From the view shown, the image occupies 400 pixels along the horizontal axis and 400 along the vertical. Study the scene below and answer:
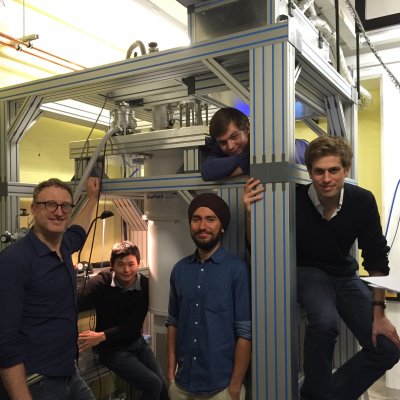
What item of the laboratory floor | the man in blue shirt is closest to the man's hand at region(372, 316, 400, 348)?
the man in blue shirt

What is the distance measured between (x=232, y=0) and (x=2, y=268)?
56.2 inches

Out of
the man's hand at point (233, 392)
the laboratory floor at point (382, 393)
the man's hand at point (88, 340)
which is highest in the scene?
the man's hand at point (233, 392)

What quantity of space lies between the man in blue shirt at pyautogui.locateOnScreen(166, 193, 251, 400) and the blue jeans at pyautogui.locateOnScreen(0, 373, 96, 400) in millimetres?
427

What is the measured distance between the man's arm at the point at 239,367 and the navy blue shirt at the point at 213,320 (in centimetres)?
2

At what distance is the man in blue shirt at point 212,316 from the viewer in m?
1.65

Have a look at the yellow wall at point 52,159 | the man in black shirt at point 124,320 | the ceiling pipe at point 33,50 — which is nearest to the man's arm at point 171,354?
the man in black shirt at point 124,320

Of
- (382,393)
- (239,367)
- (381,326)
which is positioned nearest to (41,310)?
(239,367)

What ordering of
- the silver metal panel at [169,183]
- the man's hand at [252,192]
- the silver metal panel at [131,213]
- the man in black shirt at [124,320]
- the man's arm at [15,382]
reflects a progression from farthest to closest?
the silver metal panel at [131,213], the man in black shirt at [124,320], the silver metal panel at [169,183], the man's hand at [252,192], the man's arm at [15,382]

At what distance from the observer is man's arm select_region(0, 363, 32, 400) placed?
→ 1.51m

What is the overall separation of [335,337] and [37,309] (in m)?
1.15

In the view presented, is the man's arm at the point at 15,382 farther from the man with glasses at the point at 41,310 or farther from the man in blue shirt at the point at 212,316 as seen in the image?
the man in blue shirt at the point at 212,316

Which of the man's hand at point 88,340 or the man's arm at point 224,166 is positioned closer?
the man's arm at point 224,166

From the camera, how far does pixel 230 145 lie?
1.76 meters

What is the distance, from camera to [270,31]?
1574 millimetres
